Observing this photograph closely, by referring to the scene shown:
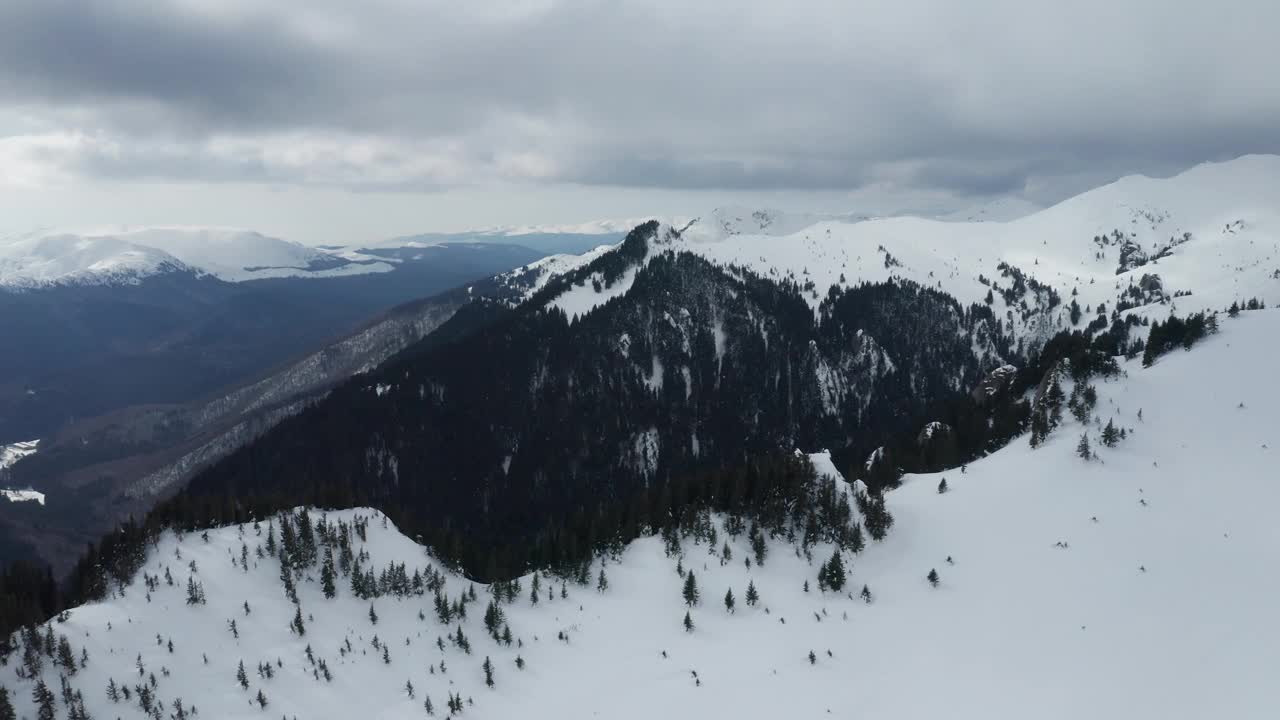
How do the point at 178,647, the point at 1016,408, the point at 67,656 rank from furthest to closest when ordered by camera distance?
the point at 1016,408, the point at 178,647, the point at 67,656

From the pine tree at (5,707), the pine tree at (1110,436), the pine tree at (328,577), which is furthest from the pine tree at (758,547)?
the pine tree at (5,707)

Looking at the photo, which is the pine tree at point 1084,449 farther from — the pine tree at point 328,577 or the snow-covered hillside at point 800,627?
the pine tree at point 328,577

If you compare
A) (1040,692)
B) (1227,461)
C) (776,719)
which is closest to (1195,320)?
(1227,461)

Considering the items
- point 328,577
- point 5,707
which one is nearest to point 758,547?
point 328,577

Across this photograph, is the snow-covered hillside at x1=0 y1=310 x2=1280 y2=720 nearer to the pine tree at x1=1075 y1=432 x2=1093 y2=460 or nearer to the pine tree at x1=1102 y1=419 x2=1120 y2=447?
the pine tree at x1=1075 y1=432 x2=1093 y2=460

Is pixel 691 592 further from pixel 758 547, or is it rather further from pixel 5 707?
pixel 5 707

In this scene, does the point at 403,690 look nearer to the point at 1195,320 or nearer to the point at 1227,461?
the point at 1227,461

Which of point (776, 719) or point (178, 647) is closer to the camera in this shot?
point (776, 719)
